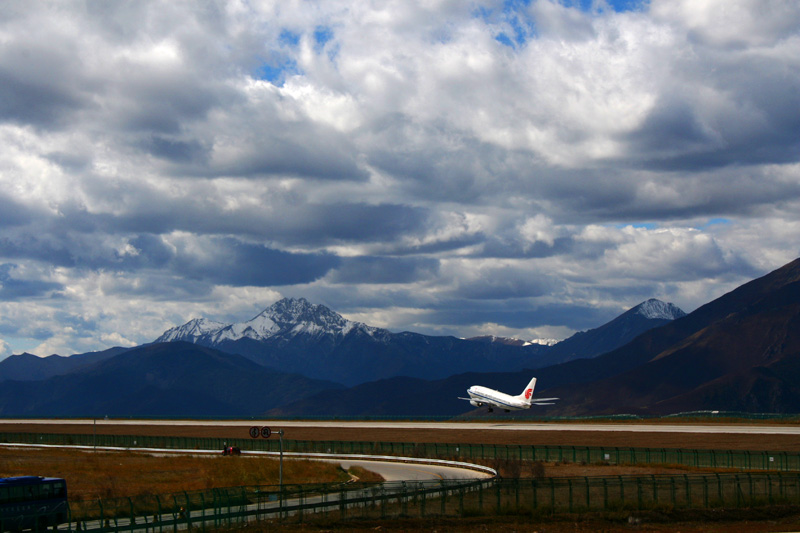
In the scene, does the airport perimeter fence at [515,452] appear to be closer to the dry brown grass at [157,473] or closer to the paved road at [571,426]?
the dry brown grass at [157,473]

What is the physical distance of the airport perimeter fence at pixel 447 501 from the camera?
42.6 meters

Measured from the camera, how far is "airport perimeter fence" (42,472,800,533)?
1677 inches

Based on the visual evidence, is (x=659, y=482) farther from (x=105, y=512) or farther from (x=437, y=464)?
(x=437, y=464)

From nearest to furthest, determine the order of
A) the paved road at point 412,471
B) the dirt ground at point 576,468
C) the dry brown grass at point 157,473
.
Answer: the dirt ground at point 576,468
the dry brown grass at point 157,473
the paved road at point 412,471

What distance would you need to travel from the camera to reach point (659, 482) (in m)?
48.3

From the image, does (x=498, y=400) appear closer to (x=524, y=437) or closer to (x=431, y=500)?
(x=524, y=437)

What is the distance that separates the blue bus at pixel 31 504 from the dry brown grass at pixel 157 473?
13.9 meters

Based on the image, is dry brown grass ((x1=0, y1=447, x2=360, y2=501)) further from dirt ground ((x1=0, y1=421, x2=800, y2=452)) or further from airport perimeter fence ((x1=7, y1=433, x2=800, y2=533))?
dirt ground ((x1=0, y1=421, x2=800, y2=452))

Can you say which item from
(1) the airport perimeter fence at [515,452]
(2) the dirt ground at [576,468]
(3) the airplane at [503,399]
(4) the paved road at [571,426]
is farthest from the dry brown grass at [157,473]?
(3) the airplane at [503,399]

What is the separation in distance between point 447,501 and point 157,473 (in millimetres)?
34423

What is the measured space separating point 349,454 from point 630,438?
3566cm

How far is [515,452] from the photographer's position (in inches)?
3364

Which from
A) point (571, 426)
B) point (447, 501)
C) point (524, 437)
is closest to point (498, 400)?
point (571, 426)

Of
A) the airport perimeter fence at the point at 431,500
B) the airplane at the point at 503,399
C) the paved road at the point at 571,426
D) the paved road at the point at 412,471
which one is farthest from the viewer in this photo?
the airplane at the point at 503,399
